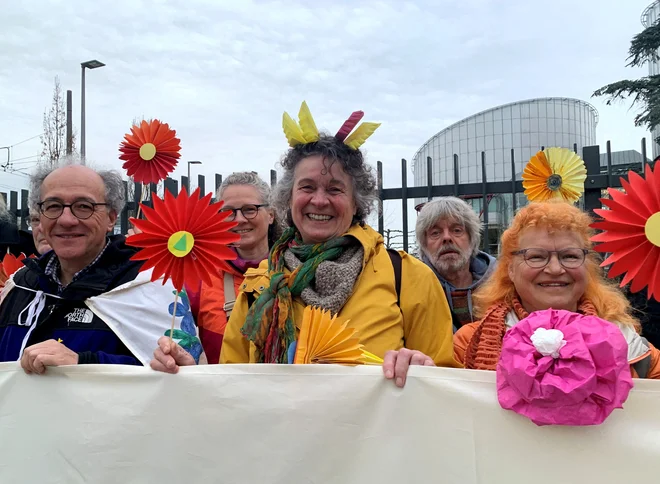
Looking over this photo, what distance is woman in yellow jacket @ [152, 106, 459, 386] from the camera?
1.81 metres

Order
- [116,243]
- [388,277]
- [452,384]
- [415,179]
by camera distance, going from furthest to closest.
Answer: [415,179] → [116,243] → [388,277] → [452,384]

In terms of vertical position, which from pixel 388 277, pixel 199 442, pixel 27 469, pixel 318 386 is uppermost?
pixel 388 277

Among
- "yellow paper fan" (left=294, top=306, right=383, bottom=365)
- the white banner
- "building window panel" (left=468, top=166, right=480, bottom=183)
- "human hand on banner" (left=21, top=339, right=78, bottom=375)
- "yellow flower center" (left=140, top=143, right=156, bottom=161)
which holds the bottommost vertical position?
the white banner

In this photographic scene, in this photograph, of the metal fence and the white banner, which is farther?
the metal fence

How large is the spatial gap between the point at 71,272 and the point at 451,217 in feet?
7.08

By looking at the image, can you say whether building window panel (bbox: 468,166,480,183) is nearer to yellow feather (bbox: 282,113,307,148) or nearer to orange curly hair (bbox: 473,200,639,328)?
orange curly hair (bbox: 473,200,639,328)

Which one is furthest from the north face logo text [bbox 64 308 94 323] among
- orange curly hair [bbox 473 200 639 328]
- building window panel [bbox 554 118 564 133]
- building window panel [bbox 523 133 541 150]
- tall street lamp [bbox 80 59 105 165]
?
tall street lamp [bbox 80 59 105 165]

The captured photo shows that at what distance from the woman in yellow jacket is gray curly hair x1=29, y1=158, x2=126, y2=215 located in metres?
0.73

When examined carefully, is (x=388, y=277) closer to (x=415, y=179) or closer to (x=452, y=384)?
(x=452, y=384)

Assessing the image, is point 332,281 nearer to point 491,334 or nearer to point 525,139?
point 491,334

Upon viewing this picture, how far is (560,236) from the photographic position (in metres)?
1.88

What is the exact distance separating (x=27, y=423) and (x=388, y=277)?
132 cm

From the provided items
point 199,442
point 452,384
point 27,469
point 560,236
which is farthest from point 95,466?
point 560,236

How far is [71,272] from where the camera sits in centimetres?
222
